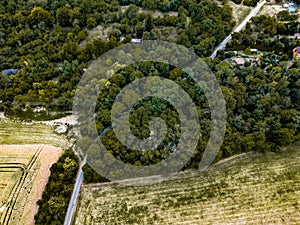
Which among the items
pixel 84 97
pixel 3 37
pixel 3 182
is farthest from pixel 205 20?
pixel 3 182

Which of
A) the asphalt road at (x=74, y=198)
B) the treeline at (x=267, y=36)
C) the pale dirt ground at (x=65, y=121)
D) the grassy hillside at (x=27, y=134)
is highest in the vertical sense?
the treeline at (x=267, y=36)

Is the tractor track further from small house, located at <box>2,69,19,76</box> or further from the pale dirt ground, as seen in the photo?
small house, located at <box>2,69,19,76</box>

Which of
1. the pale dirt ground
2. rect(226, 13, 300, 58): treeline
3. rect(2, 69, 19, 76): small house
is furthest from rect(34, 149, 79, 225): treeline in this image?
rect(226, 13, 300, 58): treeline

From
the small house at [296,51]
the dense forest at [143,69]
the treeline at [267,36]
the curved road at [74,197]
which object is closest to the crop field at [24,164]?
the dense forest at [143,69]

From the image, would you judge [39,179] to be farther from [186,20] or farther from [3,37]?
[186,20]

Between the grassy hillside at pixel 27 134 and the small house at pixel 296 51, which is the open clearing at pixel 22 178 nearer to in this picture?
the grassy hillside at pixel 27 134

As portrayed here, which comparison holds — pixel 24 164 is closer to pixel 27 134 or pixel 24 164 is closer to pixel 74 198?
pixel 27 134
